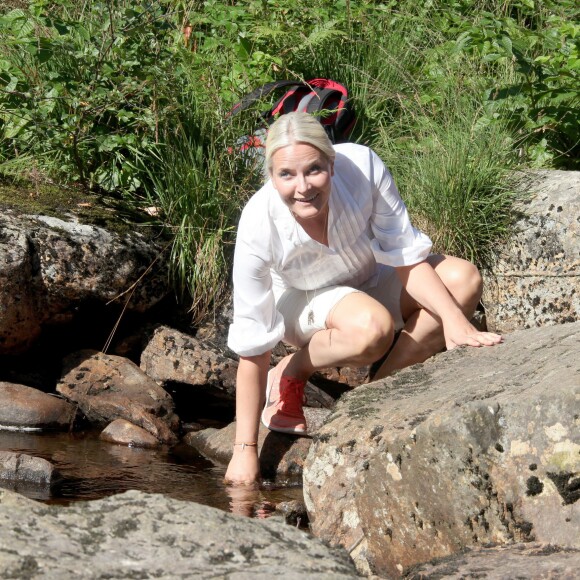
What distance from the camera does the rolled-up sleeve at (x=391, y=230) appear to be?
4.14 m

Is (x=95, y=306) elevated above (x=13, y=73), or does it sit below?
below

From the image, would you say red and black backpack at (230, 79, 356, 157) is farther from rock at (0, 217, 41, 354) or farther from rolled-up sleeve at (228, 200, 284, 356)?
rolled-up sleeve at (228, 200, 284, 356)

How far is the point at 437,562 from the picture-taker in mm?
2525

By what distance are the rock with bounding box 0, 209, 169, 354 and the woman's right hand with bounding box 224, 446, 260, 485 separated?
5.18ft

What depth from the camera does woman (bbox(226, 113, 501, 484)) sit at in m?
3.86

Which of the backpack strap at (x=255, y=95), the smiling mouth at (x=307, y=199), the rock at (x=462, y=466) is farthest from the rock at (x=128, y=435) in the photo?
the backpack strap at (x=255, y=95)

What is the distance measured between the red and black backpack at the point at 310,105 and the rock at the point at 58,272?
995 millimetres

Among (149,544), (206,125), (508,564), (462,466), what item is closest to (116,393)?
(206,125)

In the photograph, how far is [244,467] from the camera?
415cm

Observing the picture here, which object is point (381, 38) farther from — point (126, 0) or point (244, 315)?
point (244, 315)

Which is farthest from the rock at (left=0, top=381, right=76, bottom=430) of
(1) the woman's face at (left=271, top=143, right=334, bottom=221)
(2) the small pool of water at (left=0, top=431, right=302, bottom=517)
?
(1) the woman's face at (left=271, top=143, right=334, bottom=221)

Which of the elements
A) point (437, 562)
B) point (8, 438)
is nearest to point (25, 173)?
point (8, 438)

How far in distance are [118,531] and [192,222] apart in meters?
3.73

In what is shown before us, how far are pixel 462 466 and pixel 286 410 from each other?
1.85 metres
